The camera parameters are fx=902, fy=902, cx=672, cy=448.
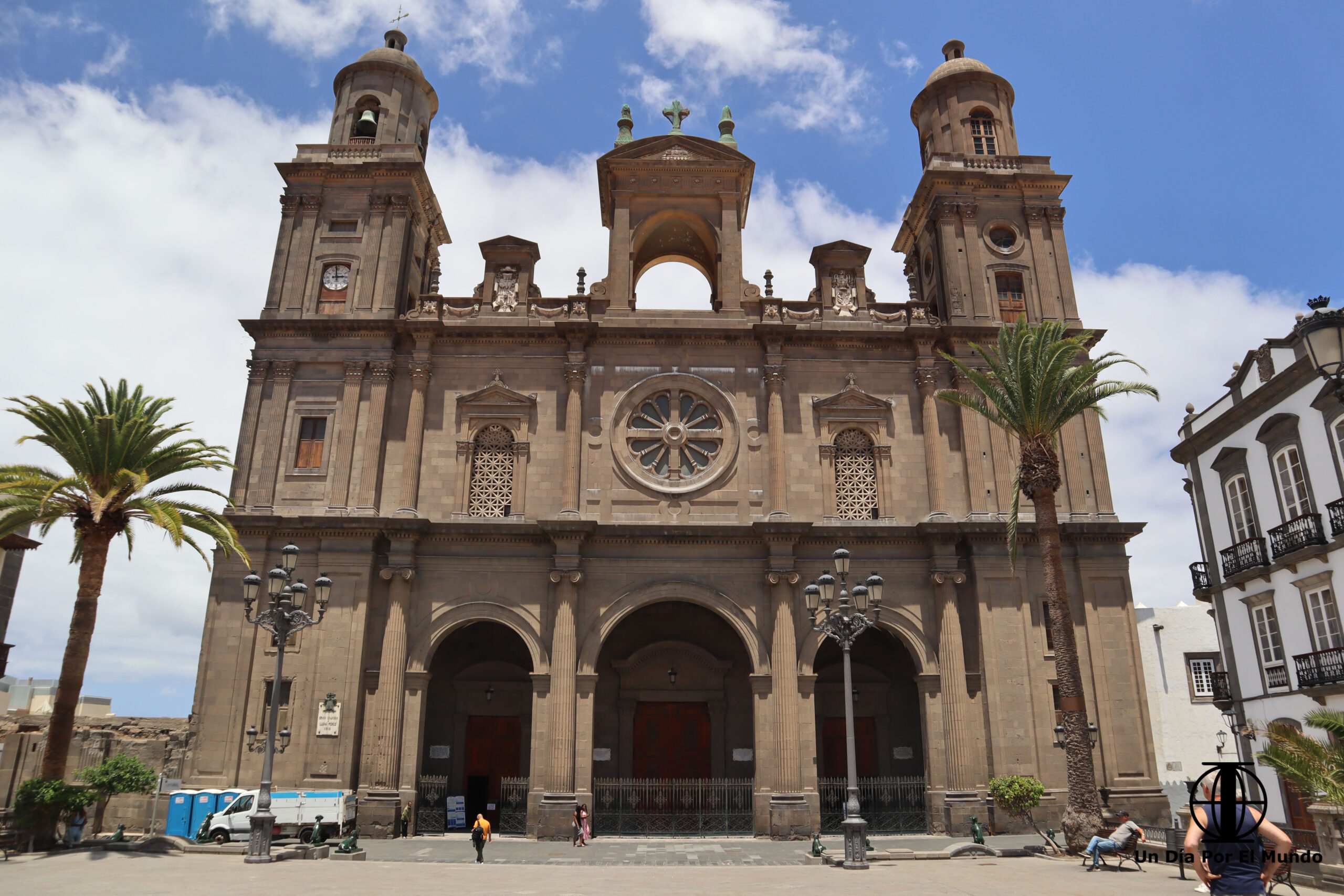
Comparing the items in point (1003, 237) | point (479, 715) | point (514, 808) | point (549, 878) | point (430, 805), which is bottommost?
point (549, 878)

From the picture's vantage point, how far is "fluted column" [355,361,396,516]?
28656 millimetres

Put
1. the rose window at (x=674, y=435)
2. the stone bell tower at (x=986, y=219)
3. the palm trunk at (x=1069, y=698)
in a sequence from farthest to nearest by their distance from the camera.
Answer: the stone bell tower at (x=986, y=219)
the rose window at (x=674, y=435)
the palm trunk at (x=1069, y=698)

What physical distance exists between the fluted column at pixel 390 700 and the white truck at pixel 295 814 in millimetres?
1376

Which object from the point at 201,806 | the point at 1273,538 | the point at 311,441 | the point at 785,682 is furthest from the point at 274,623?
the point at 1273,538

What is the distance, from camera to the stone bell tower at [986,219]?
3212cm

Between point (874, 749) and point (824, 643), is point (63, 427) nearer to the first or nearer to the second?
point (824, 643)

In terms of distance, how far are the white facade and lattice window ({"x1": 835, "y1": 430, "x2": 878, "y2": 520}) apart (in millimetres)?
18774

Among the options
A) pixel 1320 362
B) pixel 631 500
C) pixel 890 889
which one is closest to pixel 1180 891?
pixel 890 889

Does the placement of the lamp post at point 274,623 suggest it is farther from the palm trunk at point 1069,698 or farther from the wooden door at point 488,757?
the palm trunk at point 1069,698

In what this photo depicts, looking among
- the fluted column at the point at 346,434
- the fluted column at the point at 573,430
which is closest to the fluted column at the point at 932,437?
the fluted column at the point at 573,430

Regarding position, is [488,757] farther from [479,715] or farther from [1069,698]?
[1069,698]

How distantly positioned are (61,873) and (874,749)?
22.7m

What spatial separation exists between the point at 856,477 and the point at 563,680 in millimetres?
11599

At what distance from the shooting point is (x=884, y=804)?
2805 cm
